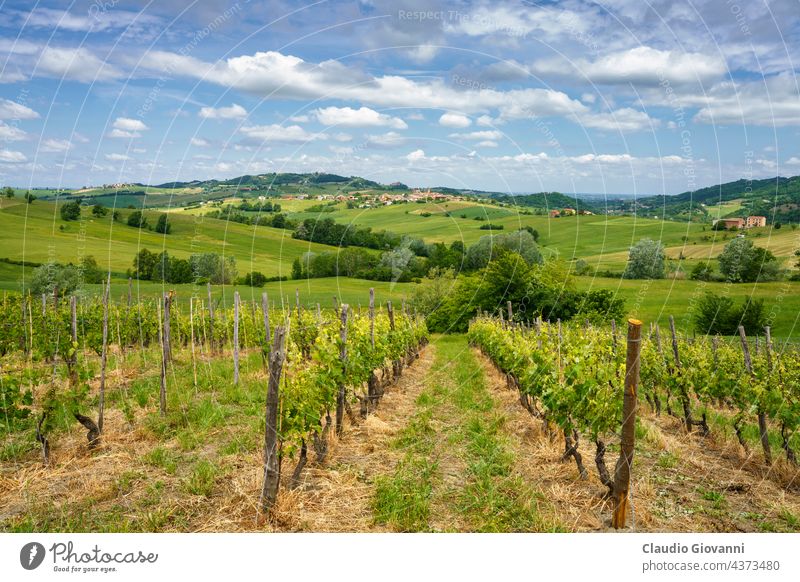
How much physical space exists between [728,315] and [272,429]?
4692cm

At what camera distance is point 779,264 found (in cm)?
4600

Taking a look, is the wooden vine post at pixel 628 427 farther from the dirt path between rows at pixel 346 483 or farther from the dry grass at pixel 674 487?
the dirt path between rows at pixel 346 483


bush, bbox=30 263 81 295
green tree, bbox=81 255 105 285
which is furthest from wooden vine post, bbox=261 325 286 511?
green tree, bbox=81 255 105 285

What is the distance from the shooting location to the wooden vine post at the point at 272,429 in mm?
6746

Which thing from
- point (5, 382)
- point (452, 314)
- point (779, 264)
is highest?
point (779, 264)

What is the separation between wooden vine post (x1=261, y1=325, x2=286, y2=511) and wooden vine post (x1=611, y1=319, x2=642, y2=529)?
14.1 ft

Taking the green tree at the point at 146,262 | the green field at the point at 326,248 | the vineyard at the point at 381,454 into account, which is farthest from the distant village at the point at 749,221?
the green tree at the point at 146,262

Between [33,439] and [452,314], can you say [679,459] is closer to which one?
[33,439]

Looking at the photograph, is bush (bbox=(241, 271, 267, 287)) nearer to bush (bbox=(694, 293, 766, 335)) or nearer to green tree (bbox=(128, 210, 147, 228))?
green tree (bbox=(128, 210, 147, 228))

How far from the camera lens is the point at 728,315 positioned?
43750mm

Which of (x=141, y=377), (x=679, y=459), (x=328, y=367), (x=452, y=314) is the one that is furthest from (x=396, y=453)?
(x=452, y=314)

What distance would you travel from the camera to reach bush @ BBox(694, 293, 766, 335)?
4112 centimetres
